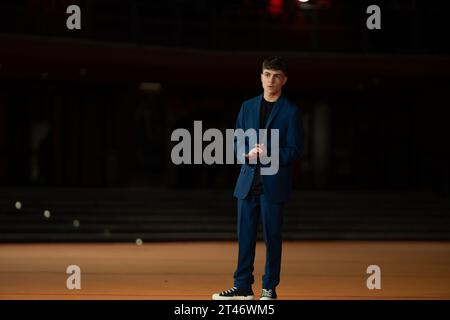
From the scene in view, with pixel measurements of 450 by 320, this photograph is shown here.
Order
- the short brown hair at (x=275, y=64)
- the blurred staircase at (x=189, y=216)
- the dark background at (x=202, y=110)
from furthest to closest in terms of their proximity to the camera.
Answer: the dark background at (x=202, y=110)
the blurred staircase at (x=189, y=216)
the short brown hair at (x=275, y=64)

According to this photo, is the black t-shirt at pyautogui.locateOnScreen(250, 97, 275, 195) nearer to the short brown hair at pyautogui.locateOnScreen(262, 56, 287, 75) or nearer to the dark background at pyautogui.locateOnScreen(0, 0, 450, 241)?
the short brown hair at pyautogui.locateOnScreen(262, 56, 287, 75)

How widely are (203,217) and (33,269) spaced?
8247 millimetres

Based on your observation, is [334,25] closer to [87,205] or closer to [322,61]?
[322,61]

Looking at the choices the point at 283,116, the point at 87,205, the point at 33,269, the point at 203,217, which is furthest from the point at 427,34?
the point at 283,116

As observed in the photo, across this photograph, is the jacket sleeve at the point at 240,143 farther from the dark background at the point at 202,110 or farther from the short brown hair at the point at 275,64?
the dark background at the point at 202,110

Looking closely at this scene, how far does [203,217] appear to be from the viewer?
1916cm

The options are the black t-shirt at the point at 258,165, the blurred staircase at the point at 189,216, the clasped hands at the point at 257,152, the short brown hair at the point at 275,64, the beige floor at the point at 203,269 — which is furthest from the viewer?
the blurred staircase at the point at 189,216

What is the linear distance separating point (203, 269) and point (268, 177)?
4.76 metres

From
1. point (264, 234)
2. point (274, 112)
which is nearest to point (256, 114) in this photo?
point (274, 112)

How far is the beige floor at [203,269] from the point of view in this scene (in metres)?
8.55

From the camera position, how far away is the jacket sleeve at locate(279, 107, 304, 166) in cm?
679

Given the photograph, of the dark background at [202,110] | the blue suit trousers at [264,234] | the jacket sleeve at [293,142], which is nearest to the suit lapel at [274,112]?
the jacket sleeve at [293,142]

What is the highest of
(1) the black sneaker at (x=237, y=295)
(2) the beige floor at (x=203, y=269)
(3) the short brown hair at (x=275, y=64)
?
(3) the short brown hair at (x=275, y=64)

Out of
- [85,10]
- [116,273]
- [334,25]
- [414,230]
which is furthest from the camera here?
[334,25]
